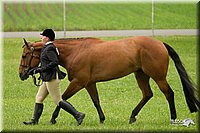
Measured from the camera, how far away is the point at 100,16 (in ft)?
109

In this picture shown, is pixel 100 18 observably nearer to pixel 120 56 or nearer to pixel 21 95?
pixel 21 95

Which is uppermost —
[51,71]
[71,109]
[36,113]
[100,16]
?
[51,71]

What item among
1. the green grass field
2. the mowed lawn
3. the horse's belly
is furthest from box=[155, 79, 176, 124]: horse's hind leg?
the green grass field

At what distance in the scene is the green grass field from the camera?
101 ft

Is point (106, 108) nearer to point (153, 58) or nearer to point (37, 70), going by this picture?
point (153, 58)

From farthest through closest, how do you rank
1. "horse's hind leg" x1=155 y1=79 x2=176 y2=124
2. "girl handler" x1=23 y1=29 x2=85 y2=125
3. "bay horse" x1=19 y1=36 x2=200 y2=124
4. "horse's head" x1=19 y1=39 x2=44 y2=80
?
"horse's hind leg" x1=155 y1=79 x2=176 y2=124 → "horse's head" x1=19 y1=39 x2=44 y2=80 → "bay horse" x1=19 y1=36 x2=200 y2=124 → "girl handler" x1=23 y1=29 x2=85 y2=125

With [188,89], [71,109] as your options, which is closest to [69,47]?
[71,109]

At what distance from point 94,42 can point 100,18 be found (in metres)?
24.2

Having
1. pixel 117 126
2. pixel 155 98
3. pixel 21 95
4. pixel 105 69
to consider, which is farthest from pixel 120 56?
pixel 21 95

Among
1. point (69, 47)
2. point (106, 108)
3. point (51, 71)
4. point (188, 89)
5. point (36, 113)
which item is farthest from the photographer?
point (106, 108)

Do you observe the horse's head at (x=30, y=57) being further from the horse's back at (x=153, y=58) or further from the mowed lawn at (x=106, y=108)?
the horse's back at (x=153, y=58)

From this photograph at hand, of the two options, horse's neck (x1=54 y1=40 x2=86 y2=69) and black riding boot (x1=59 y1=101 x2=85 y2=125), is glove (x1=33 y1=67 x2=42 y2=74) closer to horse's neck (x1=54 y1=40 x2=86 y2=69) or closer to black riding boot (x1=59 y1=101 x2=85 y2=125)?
horse's neck (x1=54 y1=40 x2=86 y2=69)

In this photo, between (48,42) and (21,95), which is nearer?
(48,42)

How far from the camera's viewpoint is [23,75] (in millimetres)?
9258
